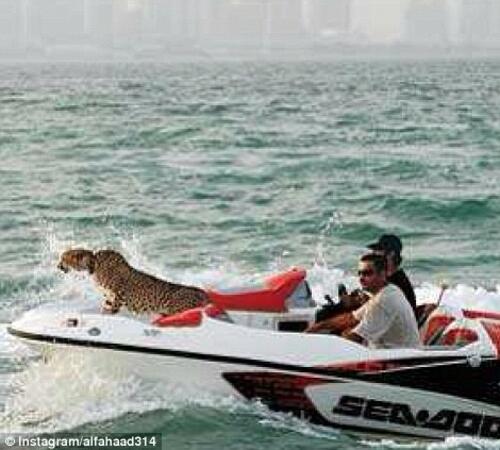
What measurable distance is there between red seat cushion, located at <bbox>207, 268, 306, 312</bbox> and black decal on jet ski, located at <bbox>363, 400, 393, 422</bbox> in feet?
5.02

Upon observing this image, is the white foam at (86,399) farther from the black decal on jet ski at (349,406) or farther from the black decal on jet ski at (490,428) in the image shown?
the black decal on jet ski at (349,406)

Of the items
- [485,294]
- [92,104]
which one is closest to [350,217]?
[485,294]

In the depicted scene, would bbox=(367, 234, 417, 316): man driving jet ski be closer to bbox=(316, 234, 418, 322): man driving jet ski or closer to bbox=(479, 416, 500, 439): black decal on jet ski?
bbox=(316, 234, 418, 322): man driving jet ski

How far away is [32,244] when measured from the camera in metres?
20.8

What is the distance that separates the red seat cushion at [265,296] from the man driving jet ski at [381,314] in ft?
3.71

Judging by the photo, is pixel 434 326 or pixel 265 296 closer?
pixel 434 326

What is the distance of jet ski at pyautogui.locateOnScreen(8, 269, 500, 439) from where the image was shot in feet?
35.6

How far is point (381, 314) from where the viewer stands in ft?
36.0

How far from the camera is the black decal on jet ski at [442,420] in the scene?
35.8 ft

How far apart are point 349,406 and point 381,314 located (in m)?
0.76

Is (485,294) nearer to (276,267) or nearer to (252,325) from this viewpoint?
(276,267)

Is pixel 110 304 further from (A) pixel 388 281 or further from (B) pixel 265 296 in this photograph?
(A) pixel 388 281

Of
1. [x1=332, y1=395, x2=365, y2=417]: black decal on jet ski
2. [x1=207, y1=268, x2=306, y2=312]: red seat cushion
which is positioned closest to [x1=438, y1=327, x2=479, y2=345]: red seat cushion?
[x1=332, y1=395, x2=365, y2=417]: black decal on jet ski

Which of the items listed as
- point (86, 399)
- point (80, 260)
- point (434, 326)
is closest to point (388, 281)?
point (434, 326)
